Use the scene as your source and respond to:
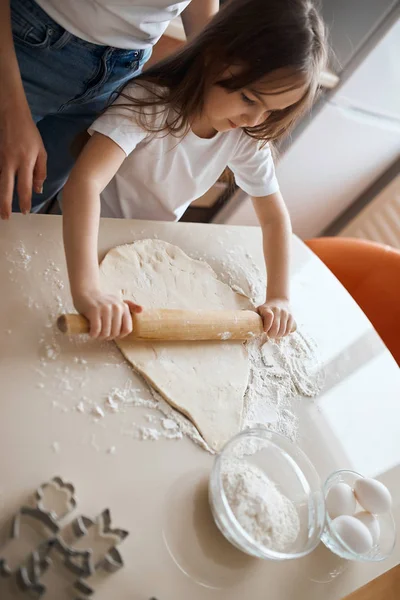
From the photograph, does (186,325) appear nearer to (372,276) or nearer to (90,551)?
(90,551)

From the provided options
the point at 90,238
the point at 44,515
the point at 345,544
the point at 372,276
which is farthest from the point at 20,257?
the point at 372,276

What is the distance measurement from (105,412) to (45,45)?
55 cm

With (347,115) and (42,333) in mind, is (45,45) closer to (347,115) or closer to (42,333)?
(42,333)

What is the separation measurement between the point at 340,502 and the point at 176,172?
0.66 m

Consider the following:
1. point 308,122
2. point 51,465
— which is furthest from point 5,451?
point 308,122

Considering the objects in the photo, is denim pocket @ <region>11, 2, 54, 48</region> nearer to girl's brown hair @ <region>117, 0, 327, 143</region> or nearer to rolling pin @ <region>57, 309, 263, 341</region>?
girl's brown hair @ <region>117, 0, 327, 143</region>

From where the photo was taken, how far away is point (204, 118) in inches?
33.3

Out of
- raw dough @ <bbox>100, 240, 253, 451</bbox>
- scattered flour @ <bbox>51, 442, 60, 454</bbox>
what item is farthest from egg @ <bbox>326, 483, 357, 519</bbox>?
scattered flour @ <bbox>51, 442, 60, 454</bbox>

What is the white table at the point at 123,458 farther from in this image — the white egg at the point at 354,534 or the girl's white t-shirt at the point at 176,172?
the girl's white t-shirt at the point at 176,172

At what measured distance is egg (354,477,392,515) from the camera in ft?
2.27

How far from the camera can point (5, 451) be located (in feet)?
1.78

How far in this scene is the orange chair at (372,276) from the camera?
138 centimetres

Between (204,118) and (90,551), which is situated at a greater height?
(204,118)

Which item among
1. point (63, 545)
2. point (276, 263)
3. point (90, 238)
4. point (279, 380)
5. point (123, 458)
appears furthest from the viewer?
point (276, 263)
